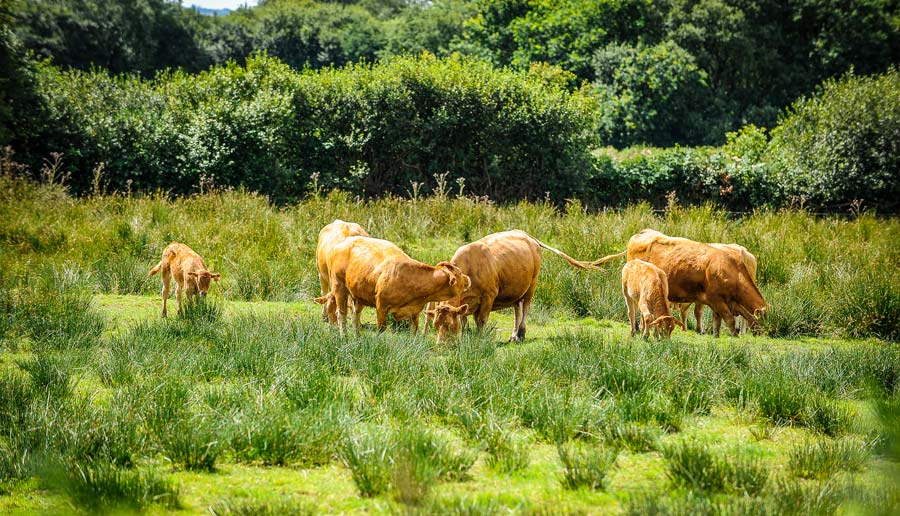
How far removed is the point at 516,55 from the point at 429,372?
1500 inches

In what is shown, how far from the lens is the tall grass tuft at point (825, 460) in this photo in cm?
572

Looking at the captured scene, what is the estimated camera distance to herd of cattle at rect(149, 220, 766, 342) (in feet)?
30.8

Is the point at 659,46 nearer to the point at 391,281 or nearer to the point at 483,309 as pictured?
the point at 483,309

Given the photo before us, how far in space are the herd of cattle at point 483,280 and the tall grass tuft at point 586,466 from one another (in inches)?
142

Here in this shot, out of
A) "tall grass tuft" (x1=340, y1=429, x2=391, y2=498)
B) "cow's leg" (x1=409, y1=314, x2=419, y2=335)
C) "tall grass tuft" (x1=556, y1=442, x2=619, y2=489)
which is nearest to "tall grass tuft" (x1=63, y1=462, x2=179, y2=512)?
"tall grass tuft" (x1=340, y1=429, x2=391, y2=498)

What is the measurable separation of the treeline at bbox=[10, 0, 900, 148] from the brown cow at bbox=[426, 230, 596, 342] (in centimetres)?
3039

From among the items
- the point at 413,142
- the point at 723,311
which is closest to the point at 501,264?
the point at 723,311

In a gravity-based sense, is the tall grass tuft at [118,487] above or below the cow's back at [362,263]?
below

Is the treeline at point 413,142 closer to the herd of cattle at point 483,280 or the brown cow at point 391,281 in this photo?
the herd of cattle at point 483,280

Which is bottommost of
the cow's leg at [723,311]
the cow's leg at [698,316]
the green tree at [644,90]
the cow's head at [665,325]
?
the cow's leg at [698,316]

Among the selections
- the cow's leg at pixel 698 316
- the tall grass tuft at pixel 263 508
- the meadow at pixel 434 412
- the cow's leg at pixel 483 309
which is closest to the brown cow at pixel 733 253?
the cow's leg at pixel 698 316

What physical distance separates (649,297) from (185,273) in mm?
6009

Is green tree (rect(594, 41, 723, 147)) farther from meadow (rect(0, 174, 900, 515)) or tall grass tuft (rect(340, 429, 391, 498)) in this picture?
tall grass tuft (rect(340, 429, 391, 498))

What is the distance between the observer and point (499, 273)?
1052 cm
